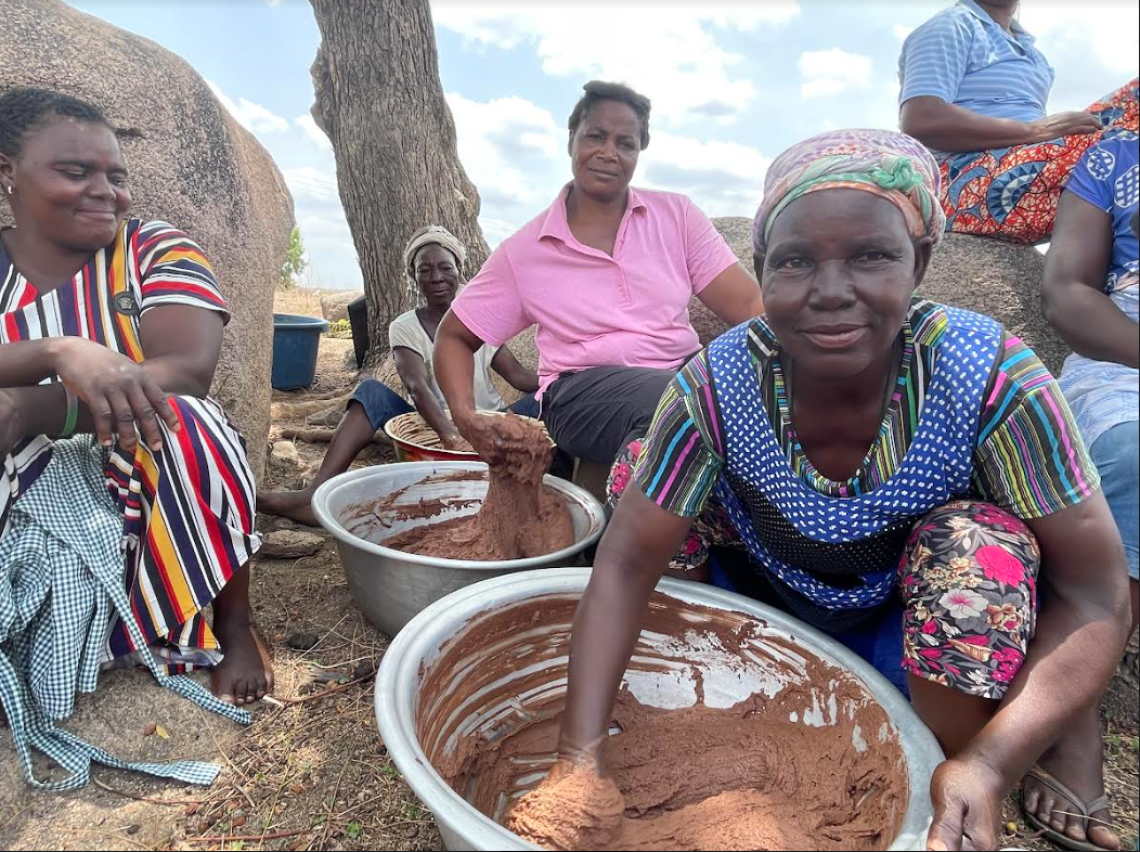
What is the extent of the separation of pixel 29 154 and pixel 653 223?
1.77 m

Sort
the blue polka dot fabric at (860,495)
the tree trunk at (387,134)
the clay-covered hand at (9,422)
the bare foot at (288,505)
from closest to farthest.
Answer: the blue polka dot fabric at (860,495)
the clay-covered hand at (9,422)
the bare foot at (288,505)
the tree trunk at (387,134)

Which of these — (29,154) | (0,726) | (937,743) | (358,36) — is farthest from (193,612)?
(358,36)

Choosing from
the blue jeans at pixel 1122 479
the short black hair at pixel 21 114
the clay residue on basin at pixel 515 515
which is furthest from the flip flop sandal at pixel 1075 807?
the short black hair at pixel 21 114

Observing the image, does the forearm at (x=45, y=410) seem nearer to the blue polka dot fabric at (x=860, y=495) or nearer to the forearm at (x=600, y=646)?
the forearm at (x=600, y=646)

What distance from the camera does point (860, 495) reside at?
50.0 inches

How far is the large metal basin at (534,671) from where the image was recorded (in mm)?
1098

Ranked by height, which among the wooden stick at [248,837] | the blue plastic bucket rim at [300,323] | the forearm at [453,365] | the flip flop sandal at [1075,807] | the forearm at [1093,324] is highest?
the forearm at [1093,324]

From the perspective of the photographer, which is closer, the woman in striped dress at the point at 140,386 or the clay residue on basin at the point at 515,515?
the woman in striped dress at the point at 140,386

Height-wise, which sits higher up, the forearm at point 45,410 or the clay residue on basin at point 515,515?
the forearm at point 45,410

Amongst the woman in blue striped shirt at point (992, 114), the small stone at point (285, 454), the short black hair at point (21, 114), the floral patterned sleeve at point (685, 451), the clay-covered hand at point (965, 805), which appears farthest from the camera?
the small stone at point (285, 454)

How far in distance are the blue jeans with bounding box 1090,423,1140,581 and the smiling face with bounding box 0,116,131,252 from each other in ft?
7.10

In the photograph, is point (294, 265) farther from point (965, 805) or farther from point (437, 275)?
point (965, 805)

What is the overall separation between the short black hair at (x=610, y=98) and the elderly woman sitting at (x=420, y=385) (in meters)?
1.04

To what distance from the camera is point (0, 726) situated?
1.57 m
